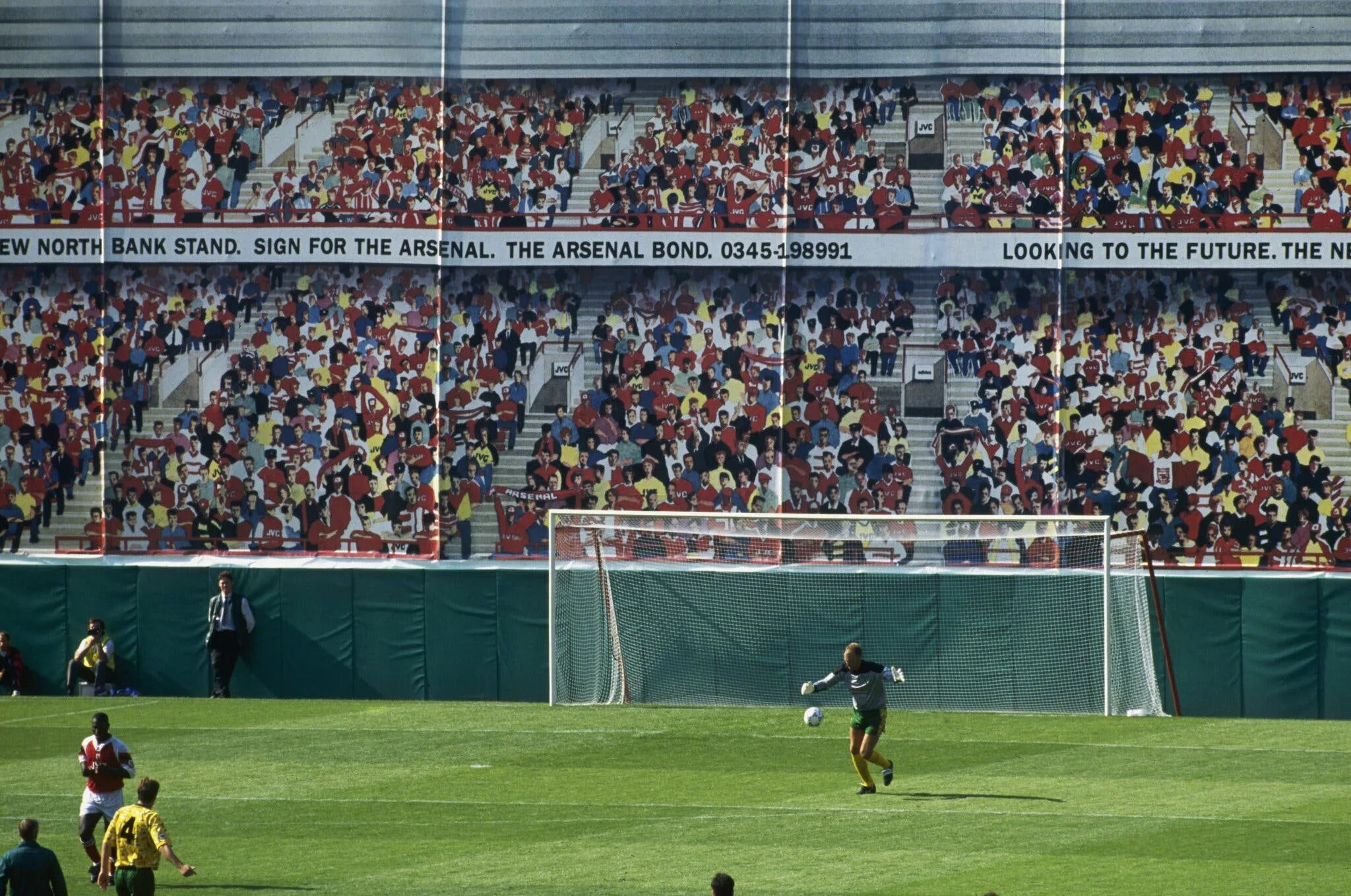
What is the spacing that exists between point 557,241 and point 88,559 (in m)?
8.96

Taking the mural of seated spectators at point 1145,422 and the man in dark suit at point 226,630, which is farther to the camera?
the mural of seated spectators at point 1145,422

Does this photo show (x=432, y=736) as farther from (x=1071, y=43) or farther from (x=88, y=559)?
(x=1071, y=43)

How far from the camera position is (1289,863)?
611 inches

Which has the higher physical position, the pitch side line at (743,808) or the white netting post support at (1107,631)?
the white netting post support at (1107,631)

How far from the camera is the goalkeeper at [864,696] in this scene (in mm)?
17953

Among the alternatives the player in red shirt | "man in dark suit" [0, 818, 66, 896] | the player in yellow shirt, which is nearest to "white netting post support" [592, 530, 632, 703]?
the player in red shirt

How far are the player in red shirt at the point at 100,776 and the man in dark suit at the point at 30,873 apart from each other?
260 centimetres

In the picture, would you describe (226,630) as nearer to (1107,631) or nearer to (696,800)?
(696,800)

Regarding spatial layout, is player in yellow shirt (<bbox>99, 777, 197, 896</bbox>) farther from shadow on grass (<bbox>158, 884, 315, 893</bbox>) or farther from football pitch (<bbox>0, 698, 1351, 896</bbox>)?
football pitch (<bbox>0, 698, 1351, 896</bbox>)

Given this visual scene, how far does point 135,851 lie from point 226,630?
14.4 meters

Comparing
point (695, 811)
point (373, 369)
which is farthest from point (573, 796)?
point (373, 369)

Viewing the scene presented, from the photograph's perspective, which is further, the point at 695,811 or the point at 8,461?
the point at 8,461

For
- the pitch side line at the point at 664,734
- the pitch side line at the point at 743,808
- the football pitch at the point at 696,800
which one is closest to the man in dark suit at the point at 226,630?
the football pitch at the point at 696,800

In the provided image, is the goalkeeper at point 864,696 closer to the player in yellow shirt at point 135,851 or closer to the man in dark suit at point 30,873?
the player in yellow shirt at point 135,851
